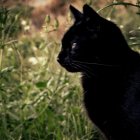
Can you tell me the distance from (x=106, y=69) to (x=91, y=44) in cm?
20

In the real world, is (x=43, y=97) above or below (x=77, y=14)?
→ below

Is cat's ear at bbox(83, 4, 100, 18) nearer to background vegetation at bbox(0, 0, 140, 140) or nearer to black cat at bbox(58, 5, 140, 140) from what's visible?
black cat at bbox(58, 5, 140, 140)

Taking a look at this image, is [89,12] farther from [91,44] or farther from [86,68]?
[86,68]

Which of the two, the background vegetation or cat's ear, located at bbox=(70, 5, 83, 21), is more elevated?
cat's ear, located at bbox=(70, 5, 83, 21)

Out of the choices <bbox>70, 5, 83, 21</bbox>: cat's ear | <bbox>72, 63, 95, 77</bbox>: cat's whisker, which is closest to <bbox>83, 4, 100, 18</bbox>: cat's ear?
<bbox>70, 5, 83, 21</bbox>: cat's ear

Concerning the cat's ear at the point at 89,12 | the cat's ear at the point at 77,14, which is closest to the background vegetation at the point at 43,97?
the cat's ear at the point at 77,14

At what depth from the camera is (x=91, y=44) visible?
14.8 feet

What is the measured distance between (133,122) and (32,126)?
1004 mm

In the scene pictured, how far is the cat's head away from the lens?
4500mm

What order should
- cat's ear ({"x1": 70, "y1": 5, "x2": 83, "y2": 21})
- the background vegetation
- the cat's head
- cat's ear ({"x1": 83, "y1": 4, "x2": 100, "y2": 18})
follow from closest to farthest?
1. cat's ear ({"x1": 83, "y1": 4, "x2": 100, "y2": 18})
2. the cat's head
3. cat's ear ({"x1": 70, "y1": 5, "x2": 83, "y2": 21})
4. the background vegetation

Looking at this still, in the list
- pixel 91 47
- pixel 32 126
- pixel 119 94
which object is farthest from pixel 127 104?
pixel 32 126

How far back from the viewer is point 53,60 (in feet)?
19.8

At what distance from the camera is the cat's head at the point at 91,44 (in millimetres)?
4500

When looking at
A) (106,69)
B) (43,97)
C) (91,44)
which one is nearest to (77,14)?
(91,44)
